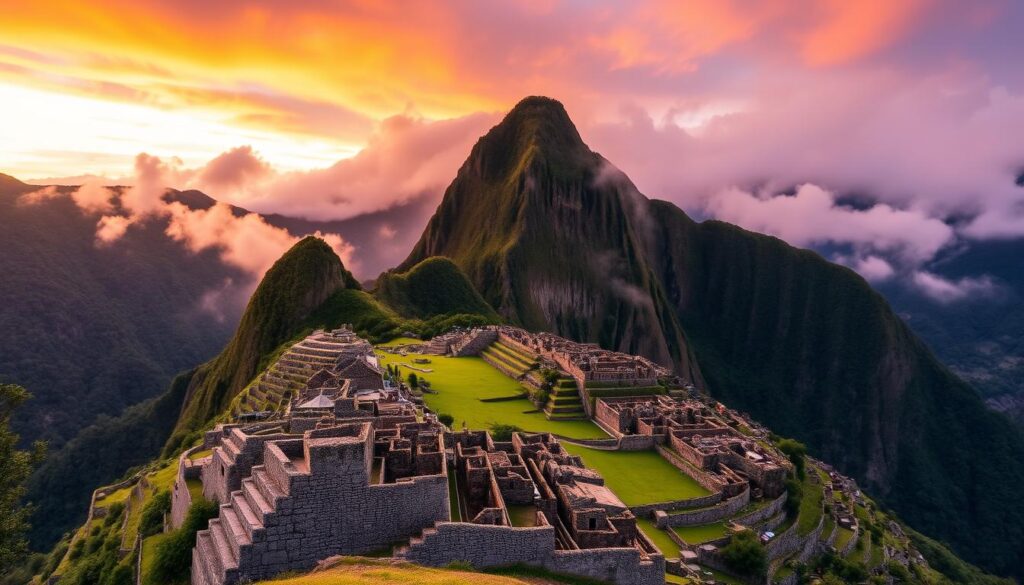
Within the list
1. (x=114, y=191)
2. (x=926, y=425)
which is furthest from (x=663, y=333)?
(x=114, y=191)

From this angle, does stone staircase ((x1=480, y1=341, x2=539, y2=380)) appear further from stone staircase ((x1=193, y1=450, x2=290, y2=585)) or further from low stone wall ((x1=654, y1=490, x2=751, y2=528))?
stone staircase ((x1=193, y1=450, x2=290, y2=585))

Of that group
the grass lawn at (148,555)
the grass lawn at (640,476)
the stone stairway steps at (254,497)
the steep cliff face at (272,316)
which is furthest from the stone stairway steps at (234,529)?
the steep cliff face at (272,316)

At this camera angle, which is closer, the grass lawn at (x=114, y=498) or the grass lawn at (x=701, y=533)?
the grass lawn at (x=701, y=533)

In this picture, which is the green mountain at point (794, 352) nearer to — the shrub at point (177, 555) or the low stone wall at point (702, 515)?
the low stone wall at point (702, 515)

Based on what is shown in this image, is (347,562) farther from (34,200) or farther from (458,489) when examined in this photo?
(34,200)

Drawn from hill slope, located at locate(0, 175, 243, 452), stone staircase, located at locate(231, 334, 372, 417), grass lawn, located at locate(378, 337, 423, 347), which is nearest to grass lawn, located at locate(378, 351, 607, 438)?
stone staircase, located at locate(231, 334, 372, 417)

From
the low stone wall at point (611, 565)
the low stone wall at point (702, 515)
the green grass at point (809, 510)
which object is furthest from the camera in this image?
the green grass at point (809, 510)
